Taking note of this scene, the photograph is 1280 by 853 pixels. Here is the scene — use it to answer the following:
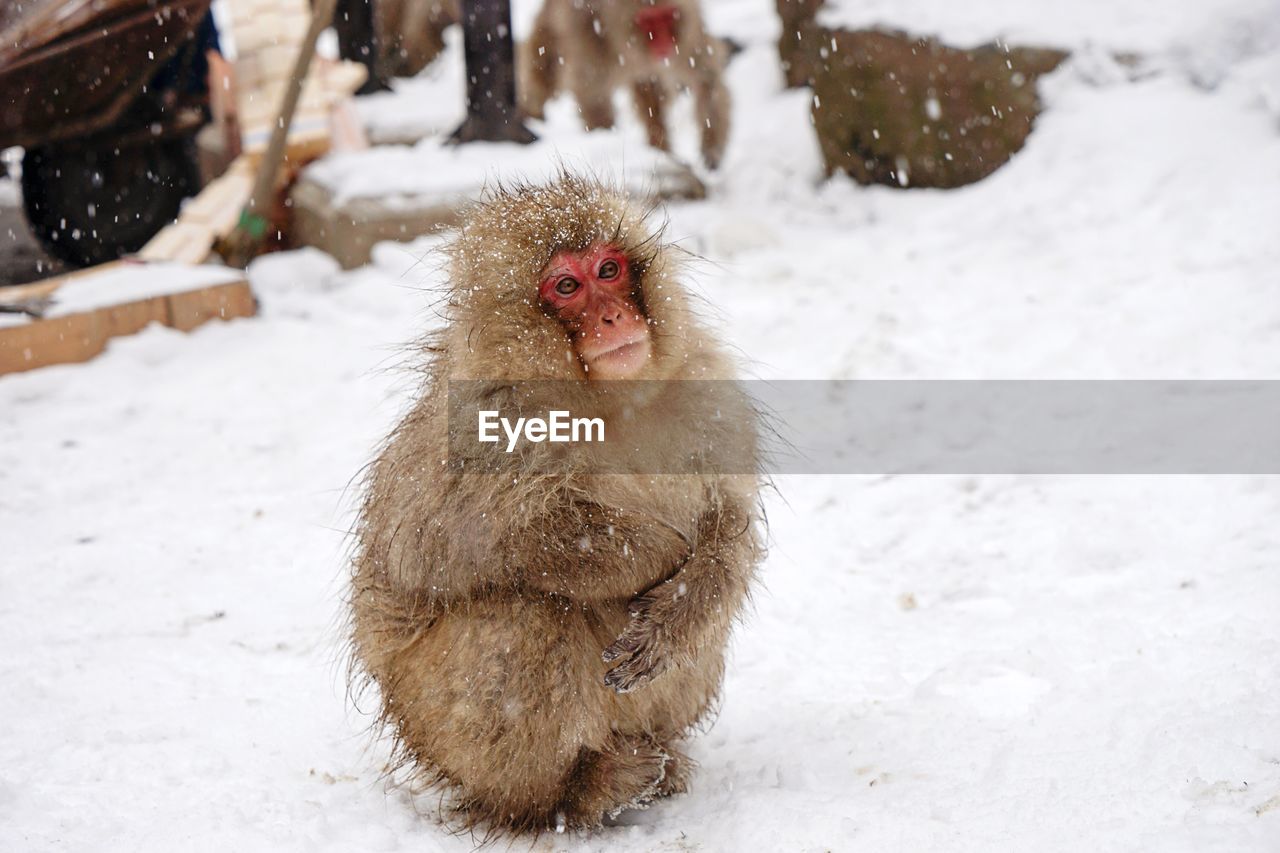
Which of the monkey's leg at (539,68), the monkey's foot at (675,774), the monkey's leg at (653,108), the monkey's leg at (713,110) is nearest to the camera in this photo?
the monkey's foot at (675,774)

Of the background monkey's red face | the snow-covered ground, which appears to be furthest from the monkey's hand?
the background monkey's red face

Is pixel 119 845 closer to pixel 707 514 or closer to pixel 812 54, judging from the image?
pixel 707 514

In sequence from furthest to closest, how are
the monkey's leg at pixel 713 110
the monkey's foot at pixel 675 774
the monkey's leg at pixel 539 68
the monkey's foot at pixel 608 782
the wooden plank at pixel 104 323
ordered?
the monkey's leg at pixel 539 68 → the monkey's leg at pixel 713 110 → the wooden plank at pixel 104 323 → the monkey's foot at pixel 675 774 → the monkey's foot at pixel 608 782

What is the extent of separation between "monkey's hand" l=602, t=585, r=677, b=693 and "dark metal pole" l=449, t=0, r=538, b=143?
5173 millimetres

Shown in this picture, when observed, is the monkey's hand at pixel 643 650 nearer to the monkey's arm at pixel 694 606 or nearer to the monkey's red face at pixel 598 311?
the monkey's arm at pixel 694 606

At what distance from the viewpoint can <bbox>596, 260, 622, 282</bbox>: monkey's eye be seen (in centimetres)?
205

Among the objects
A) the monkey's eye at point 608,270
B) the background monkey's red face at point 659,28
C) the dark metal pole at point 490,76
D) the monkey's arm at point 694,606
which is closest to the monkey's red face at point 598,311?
the monkey's eye at point 608,270

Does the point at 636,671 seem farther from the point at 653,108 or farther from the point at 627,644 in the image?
the point at 653,108

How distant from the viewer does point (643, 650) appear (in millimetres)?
1977

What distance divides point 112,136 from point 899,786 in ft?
20.6

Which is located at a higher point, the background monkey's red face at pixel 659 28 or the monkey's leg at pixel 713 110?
the background monkey's red face at pixel 659 28

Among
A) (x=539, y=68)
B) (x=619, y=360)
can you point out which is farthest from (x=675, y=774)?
(x=539, y=68)

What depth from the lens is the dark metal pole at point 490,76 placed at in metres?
6.57

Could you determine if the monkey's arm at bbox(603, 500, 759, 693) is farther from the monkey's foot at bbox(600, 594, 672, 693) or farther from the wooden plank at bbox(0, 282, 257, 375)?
the wooden plank at bbox(0, 282, 257, 375)
